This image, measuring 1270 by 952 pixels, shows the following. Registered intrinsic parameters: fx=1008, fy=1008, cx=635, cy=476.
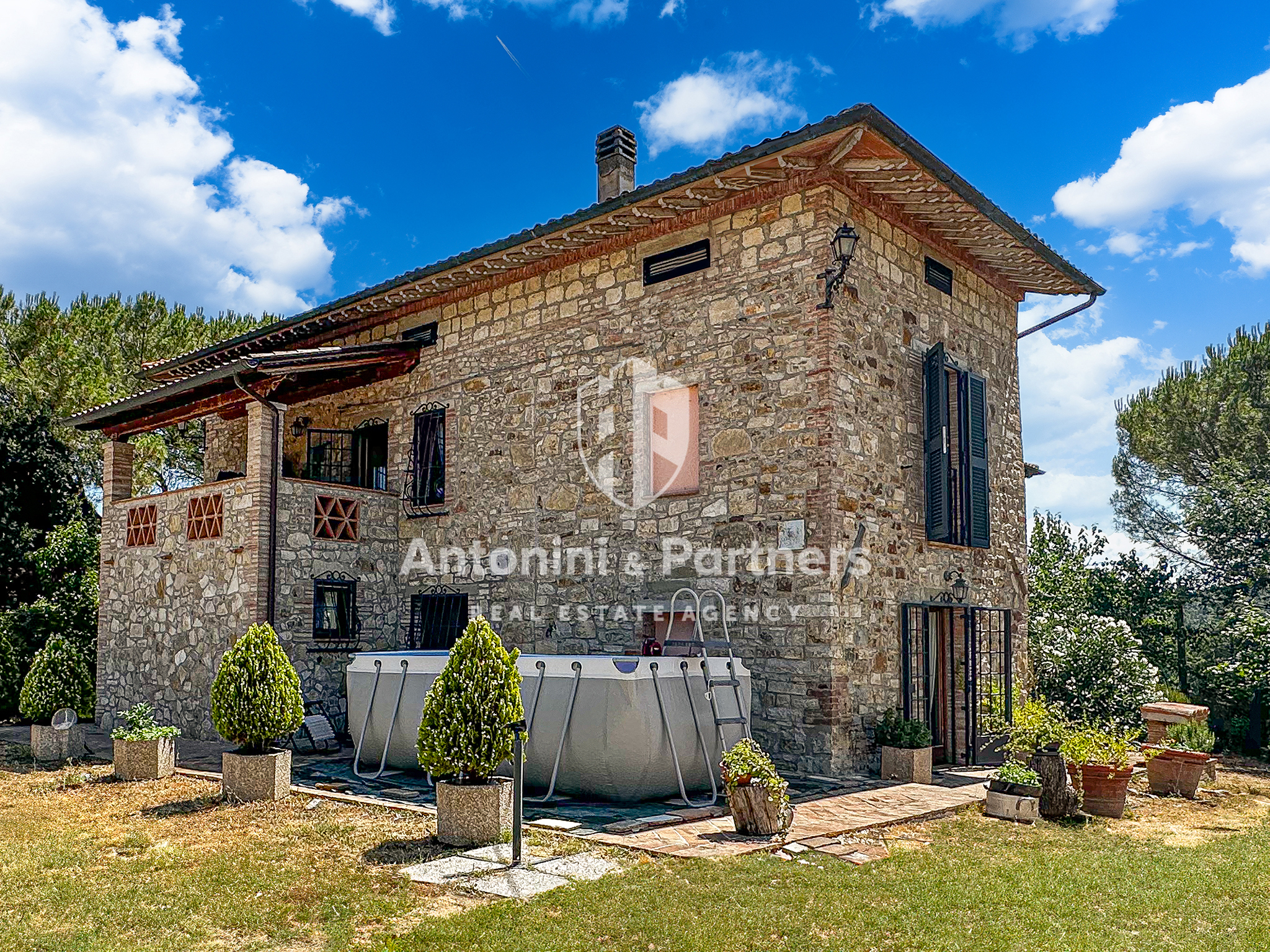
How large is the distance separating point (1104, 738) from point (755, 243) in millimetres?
5324

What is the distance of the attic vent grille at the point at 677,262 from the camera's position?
1005 cm

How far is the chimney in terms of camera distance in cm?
1241

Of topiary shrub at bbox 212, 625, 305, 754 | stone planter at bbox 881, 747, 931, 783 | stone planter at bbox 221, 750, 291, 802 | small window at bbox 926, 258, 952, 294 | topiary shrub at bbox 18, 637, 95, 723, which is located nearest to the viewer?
stone planter at bbox 221, 750, 291, 802

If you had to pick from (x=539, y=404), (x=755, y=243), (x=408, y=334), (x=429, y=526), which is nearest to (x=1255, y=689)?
(x=755, y=243)

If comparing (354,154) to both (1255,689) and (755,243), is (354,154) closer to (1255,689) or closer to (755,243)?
(755,243)

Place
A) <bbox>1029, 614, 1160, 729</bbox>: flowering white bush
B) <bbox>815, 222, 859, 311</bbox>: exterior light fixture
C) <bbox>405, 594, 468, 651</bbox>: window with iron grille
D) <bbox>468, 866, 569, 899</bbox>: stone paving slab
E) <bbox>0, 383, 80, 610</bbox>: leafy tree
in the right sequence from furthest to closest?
<bbox>0, 383, 80, 610</bbox>: leafy tree, <bbox>1029, 614, 1160, 729</bbox>: flowering white bush, <bbox>405, 594, 468, 651</bbox>: window with iron grille, <bbox>815, 222, 859, 311</bbox>: exterior light fixture, <bbox>468, 866, 569, 899</bbox>: stone paving slab

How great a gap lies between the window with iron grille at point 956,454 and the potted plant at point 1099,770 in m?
2.65

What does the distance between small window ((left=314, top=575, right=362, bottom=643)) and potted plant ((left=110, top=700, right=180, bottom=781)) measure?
7.63ft

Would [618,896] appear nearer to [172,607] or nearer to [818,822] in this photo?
[818,822]

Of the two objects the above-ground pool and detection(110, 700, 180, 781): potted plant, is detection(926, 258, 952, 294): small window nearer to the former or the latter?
the above-ground pool

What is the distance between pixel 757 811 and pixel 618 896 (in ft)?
5.39

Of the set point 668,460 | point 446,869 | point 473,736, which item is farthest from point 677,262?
point 446,869

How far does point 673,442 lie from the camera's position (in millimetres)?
10211

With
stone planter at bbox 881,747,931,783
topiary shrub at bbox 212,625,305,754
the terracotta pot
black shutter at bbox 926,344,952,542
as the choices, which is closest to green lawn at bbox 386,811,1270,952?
the terracotta pot
